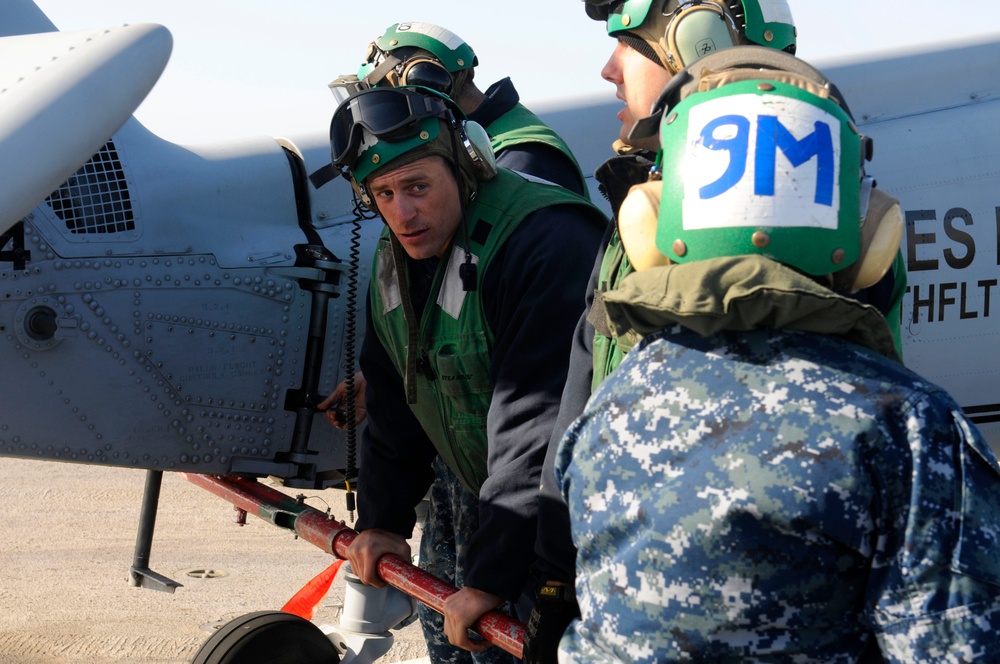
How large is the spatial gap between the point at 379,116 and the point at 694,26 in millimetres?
858

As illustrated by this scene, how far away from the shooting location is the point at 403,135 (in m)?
2.90

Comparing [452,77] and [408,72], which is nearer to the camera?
[408,72]

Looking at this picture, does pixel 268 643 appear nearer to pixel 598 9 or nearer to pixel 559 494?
pixel 559 494

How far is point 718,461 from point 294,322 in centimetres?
285

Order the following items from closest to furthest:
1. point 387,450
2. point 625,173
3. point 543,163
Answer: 1. point 625,173
2. point 387,450
3. point 543,163

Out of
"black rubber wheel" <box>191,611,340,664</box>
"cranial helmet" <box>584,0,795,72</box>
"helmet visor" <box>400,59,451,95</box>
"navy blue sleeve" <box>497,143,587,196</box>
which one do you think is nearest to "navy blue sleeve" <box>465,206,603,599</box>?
"cranial helmet" <box>584,0,795,72</box>

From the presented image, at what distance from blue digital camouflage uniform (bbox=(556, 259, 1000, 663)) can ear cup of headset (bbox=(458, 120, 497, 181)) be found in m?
1.40

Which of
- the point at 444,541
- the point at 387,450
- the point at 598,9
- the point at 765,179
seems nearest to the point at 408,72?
the point at 598,9

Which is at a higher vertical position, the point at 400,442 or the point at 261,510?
the point at 400,442

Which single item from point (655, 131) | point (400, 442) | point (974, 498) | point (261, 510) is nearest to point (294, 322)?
point (261, 510)

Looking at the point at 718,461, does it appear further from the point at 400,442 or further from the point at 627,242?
the point at 400,442

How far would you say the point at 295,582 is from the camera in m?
6.86

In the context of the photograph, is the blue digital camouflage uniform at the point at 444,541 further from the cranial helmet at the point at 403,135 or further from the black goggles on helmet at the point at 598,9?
the black goggles on helmet at the point at 598,9

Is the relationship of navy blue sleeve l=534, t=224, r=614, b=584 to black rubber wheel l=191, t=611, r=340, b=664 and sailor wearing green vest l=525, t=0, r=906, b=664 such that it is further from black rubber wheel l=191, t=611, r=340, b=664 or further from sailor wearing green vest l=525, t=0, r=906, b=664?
black rubber wheel l=191, t=611, r=340, b=664
